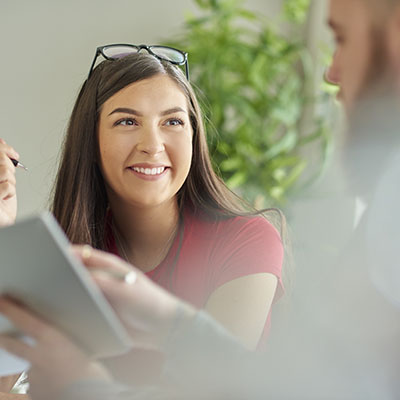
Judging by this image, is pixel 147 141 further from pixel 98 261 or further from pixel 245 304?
pixel 98 261

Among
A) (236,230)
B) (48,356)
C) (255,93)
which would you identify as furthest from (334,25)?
(255,93)

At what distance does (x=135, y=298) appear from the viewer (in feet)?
1.74

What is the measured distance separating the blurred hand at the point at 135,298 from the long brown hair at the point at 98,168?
0.47 metres

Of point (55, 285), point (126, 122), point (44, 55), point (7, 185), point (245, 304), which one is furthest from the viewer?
point (44, 55)

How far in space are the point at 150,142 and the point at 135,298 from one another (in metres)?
0.45

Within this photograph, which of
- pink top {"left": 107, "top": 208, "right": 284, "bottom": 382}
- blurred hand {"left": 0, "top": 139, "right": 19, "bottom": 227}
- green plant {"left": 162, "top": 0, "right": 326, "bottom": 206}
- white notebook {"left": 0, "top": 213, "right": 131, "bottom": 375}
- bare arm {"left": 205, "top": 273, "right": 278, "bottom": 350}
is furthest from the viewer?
green plant {"left": 162, "top": 0, "right": 326, "bottom": 206}

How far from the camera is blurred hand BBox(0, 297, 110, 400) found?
1.73 ft

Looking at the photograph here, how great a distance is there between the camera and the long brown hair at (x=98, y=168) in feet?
3.28

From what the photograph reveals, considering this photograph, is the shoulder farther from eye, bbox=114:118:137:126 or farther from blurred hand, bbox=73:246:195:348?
blurred hand, bbox=73:246:195:348

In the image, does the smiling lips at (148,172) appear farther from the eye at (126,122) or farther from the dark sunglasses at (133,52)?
the dark sunglasses at (133,52)

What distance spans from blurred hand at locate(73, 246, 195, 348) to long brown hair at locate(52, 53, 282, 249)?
47 centimetres

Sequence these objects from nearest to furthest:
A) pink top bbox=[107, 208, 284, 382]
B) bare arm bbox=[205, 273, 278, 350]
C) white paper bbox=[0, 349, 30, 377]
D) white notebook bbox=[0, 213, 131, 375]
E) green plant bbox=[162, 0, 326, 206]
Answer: white notebook bbox=[0, 213, 131, 375]
white paper bbox=[0, 349, 30, 377]
bare arm bbox=[205, 273, 278, 350]
pink top bbox=[107, 208, 284, 382]
green plant bbox=[162, 0, 326, 206]

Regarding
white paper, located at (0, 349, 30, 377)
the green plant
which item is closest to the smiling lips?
white paper, located at (0, 349, 30, 377)

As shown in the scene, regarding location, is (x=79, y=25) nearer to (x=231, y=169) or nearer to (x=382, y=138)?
(x=231, y=169)
